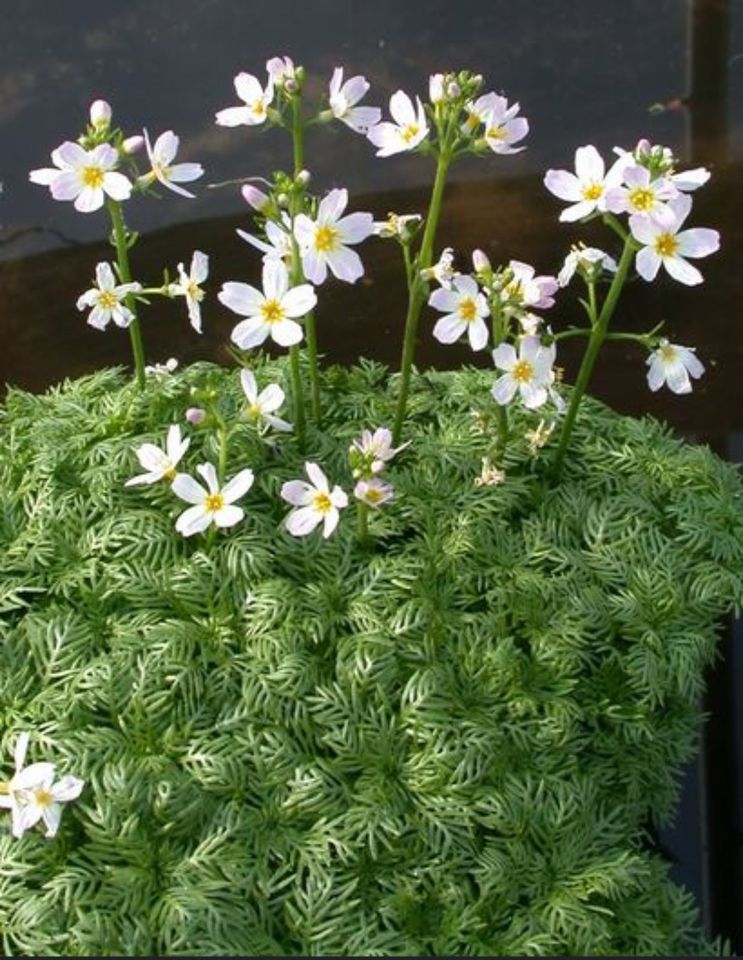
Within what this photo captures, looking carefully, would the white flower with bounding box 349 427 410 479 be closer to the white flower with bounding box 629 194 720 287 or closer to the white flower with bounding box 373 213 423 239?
the white flower with bounding box 373 213 423 239

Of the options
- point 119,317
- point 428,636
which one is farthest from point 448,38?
point 428,636

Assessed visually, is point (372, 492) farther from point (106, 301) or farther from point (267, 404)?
point (106, 301)

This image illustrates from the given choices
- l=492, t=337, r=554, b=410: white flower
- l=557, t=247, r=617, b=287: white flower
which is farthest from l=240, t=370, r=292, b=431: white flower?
l=557, t=247, r=617, b=287: white flower

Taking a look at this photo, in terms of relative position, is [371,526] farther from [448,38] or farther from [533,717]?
[448,38]

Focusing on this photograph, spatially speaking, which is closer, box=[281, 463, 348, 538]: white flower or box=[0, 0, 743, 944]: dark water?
box=[281, 463, 348, 538]: white flower

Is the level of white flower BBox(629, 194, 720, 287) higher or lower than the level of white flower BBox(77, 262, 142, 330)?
higher

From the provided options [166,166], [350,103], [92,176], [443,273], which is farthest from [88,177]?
[443,273]
